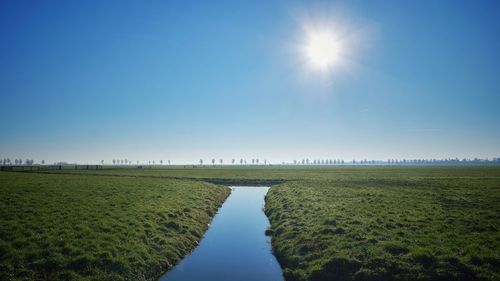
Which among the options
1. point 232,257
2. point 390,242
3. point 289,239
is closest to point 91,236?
point 232,257

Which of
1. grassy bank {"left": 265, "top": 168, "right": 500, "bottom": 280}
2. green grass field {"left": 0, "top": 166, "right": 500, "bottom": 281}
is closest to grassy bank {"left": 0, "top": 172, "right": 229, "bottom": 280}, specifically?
green grass field {"left": 0, "top": 166, "right": 500, "bottom": 281}

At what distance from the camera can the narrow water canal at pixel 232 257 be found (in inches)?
685

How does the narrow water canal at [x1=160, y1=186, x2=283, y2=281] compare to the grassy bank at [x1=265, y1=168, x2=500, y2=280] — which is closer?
the grassy bank at [x1=265, y1=168, x2=500, y2=280]

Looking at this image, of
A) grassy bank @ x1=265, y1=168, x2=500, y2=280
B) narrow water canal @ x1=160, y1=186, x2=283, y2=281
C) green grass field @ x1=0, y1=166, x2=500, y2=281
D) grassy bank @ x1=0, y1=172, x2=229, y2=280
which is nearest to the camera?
grassy bank @ x1=265, y1=168, x2=500, y2=280

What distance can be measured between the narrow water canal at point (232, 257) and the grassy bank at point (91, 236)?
1.10 m

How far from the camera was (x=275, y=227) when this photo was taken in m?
28.2

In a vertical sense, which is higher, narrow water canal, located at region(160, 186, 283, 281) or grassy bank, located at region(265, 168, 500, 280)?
grassy bank, located at region(265, 168, 500, 280)

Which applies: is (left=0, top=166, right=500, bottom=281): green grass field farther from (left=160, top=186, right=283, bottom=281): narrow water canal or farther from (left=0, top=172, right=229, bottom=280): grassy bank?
(left=160, top=186, right=283, bottom=281): narrow water canal

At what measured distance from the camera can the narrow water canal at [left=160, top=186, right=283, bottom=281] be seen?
1741cm

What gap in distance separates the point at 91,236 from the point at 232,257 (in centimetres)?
920

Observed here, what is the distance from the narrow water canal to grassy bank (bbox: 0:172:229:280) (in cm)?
110

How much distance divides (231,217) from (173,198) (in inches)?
292

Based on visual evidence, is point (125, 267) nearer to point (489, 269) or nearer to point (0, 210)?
point (0, 210)

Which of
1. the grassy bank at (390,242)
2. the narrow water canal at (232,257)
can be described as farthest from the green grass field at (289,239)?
the narrow water canal at (232,257)
